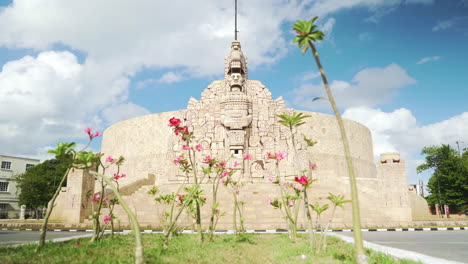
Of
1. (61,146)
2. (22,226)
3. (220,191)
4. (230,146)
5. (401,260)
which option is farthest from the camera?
(230,146)

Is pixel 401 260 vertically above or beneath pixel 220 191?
beneath

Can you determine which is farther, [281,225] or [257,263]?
[281,225]

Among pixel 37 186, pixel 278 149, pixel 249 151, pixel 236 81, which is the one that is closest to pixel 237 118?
pixel 249 151

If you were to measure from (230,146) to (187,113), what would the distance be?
359 centimetres

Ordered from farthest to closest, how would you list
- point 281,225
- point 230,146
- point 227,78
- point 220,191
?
point 227,78
point 230,146
point 220,191
point 281,225

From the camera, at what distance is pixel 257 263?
423 centimetres

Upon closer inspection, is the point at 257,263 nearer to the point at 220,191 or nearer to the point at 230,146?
the point at 220,191

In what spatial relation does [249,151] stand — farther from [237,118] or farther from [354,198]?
[354,198]

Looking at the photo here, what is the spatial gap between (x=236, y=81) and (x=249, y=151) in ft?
13.3

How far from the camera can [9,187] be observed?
30656 mm

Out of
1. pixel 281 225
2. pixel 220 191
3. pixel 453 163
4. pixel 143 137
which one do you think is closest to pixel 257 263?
pixel 281 225

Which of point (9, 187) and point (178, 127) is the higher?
point (178, 127)

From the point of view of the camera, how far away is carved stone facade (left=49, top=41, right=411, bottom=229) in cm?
1235

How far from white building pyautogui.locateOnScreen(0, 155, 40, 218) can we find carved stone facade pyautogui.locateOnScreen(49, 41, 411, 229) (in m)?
11.0
